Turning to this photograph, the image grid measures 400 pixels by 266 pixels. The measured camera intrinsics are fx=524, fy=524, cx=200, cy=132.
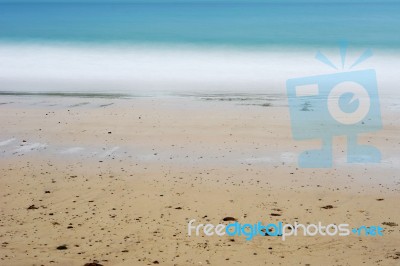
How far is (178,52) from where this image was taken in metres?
18.9

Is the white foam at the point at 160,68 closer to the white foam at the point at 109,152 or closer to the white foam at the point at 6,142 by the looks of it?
the white foam at the point at 6,142

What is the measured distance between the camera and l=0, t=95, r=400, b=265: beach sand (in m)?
3.97

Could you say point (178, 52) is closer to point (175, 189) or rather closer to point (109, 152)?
point (109, 152)

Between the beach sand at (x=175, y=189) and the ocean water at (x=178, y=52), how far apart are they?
3.56m

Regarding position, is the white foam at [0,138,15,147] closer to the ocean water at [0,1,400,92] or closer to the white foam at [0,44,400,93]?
the ocean water at [0,1,400,92]

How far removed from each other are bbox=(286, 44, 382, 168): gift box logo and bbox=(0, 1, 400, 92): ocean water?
2.64ft

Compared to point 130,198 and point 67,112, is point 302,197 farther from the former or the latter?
point 67,112

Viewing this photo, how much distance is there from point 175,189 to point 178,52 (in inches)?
555

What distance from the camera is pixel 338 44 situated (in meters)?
20.5

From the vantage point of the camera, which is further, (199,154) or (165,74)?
(165,74)

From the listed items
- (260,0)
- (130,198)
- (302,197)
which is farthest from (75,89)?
(260,0)

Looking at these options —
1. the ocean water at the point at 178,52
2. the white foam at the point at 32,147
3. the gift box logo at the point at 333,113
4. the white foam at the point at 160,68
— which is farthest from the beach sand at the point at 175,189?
the ocean water at the point at 178,52

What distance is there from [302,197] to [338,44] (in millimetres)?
16710

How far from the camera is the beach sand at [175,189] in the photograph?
3.97 m
